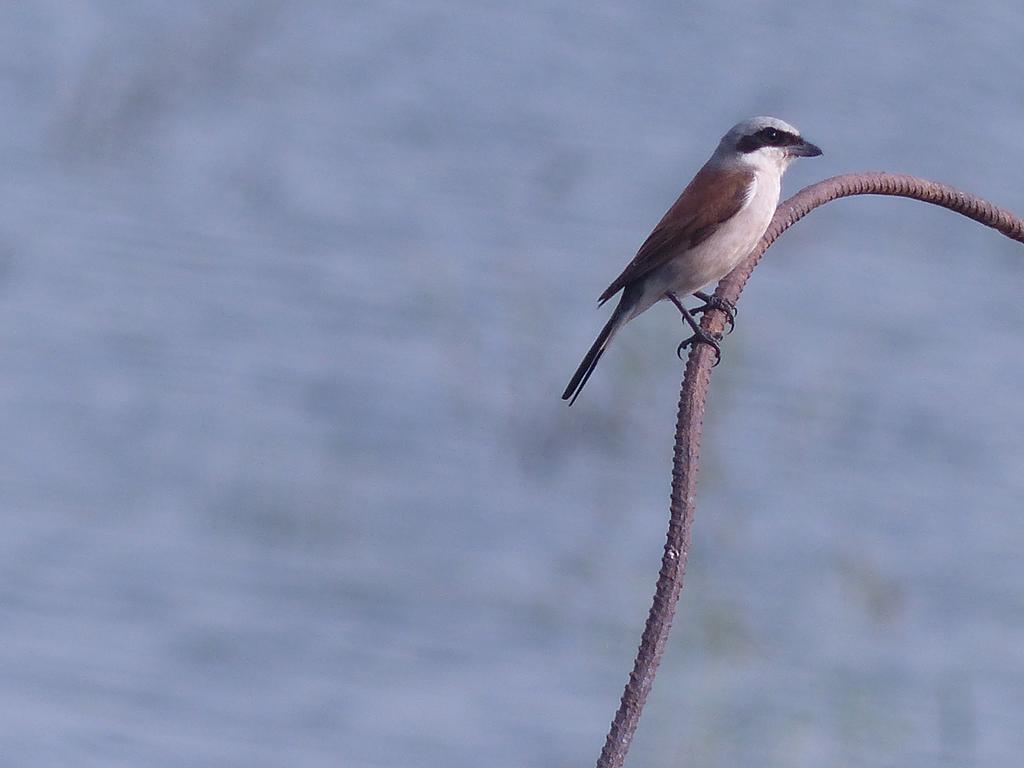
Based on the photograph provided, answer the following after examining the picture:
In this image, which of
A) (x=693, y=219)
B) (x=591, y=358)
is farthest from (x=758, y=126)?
(x=591, y=358)

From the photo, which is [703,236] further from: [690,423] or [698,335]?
[690,423]

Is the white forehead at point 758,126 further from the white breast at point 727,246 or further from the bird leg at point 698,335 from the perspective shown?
the bird leg at point 698,335

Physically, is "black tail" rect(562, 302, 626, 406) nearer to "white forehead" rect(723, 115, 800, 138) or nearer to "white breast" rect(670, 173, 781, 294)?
"white breast" rect(670, 173, 781, 294)

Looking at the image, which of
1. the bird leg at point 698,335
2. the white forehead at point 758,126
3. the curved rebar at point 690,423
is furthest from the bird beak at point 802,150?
the curved rebar at point 690,423

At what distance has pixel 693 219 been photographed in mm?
5449

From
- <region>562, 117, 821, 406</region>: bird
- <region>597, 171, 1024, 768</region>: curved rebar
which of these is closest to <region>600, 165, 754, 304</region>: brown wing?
<region>562, 117, 821, 406</region>: bird

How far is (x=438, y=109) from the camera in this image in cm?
1258

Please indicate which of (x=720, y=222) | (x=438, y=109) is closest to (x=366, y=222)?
(x=438, y=109)

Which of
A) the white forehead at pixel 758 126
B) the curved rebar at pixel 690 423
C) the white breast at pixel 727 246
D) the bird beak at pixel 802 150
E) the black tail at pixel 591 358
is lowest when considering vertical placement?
the curved rebar at pixel 690 423

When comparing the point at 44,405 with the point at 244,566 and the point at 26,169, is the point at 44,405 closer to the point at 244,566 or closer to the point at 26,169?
the point at 244,566

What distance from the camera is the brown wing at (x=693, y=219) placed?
17.6 feet

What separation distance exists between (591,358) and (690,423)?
2.00m

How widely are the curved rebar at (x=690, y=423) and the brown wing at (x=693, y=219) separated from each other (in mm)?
1198

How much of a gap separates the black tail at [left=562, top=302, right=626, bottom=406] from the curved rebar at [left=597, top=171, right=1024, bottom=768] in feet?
2.16
